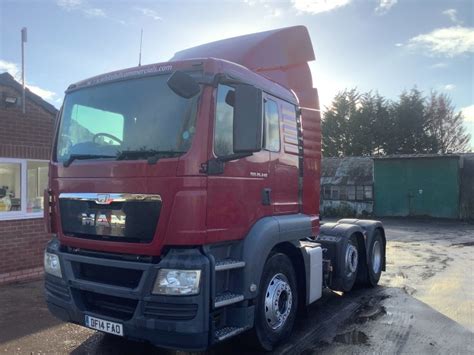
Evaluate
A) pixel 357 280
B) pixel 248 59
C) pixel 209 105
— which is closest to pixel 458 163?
pixel 357 280

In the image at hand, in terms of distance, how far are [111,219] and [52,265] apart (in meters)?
1.05

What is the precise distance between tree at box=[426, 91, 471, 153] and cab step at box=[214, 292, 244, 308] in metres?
43.6

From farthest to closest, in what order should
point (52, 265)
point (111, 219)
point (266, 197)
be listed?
point (266, 197), point (52, 265), point (111, 219)

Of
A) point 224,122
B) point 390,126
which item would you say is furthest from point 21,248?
point 390,126

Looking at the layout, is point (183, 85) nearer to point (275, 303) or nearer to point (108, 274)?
point (108, 274)

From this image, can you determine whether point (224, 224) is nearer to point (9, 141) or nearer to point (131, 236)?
point (131, 236)

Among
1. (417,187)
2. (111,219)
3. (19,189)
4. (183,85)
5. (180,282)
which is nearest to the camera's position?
(180,282)

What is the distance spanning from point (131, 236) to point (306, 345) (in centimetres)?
238

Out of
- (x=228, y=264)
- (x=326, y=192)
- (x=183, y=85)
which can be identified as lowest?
(x=228, y=264)

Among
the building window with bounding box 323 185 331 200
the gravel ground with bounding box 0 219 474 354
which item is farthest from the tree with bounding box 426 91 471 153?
the gravel ground with bounding box 0 219 474 354

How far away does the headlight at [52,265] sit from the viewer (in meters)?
4.57

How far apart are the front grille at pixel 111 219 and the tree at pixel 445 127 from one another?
43935 mm

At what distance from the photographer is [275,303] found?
188 inches

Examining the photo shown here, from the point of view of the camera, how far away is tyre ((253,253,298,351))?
4582mm
